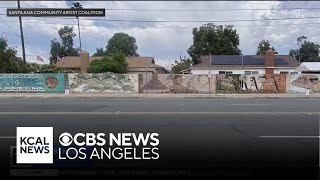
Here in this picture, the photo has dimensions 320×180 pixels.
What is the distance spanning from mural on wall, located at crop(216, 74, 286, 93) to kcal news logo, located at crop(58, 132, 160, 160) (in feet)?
77.5

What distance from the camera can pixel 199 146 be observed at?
24.1 feet

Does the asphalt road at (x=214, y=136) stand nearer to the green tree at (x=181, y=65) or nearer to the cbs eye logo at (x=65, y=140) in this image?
the cbs eye logo at (x=65, y=140)

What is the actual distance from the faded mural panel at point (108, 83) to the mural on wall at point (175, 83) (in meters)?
1.04

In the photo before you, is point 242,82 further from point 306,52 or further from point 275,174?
point 306,52

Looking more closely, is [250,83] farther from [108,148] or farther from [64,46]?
[64,46]

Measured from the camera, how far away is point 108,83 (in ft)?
98.9

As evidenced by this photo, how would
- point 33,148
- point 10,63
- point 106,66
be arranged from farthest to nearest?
1. point 106,66
2. point 10,63
3. point 33,148

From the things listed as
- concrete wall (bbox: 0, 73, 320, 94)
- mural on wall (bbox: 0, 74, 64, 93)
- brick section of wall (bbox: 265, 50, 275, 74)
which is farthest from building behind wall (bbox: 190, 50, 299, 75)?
mural on wall (bbox: 0, 74, 64, 93)

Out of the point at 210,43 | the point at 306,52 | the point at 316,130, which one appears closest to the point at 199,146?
the point at 316,130

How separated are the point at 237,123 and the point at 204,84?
19883mm

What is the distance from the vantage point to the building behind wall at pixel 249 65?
4897cm

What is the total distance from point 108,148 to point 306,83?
2734 centimetres

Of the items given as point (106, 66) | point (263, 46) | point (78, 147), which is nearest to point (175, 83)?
point (106, 66)

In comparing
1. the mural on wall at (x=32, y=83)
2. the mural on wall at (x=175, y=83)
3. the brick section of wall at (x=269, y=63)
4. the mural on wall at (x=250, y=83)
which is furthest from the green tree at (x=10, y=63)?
the brick section of wall at (x=269, y=63)
